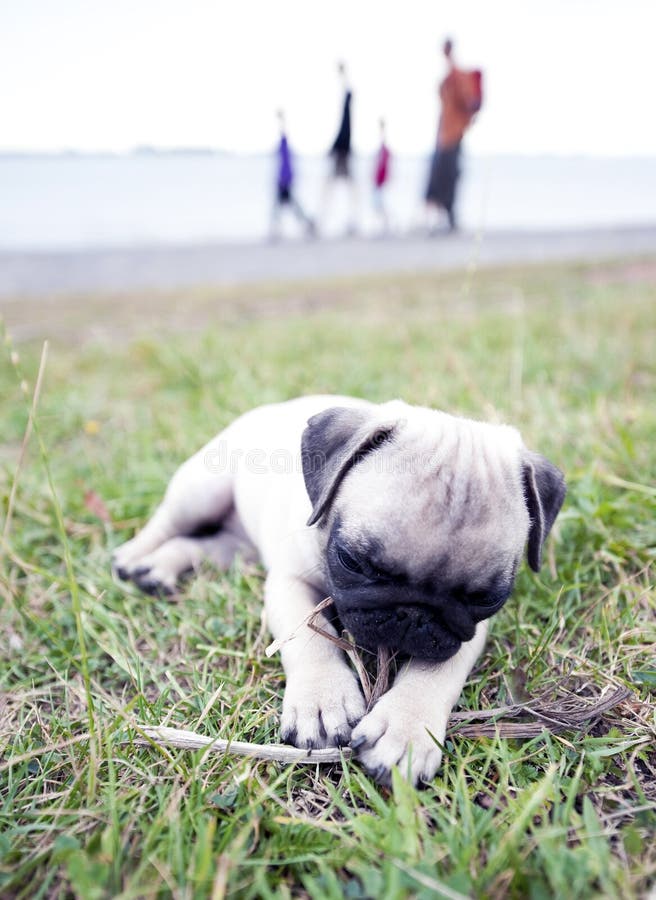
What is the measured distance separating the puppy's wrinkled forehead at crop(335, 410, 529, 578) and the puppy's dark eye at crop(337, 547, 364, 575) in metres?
0.06

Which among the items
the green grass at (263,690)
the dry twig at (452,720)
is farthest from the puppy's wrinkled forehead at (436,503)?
the green grass at (263,690)

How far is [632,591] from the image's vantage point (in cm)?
322

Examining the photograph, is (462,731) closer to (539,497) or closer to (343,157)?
(539,497)

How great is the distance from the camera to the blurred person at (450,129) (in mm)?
11765

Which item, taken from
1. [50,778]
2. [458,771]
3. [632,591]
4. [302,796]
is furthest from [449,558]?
[50,778]

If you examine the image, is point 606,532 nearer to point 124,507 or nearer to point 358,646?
point 358,646

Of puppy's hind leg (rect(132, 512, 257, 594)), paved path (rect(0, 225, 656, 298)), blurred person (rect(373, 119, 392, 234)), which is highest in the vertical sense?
blurred person (rect(373, 119, 392, 234))

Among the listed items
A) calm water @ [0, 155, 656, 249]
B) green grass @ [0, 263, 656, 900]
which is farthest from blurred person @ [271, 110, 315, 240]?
green grass @ [0, 263, 656, 900]

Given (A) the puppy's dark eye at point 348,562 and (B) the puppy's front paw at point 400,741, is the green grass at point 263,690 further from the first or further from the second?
(A) the puppy's dark eye at point 348,562

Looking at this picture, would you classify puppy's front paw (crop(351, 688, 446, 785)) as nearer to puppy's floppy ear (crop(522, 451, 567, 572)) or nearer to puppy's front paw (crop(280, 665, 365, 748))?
puppy's front paw (crop(280, 665, 365, 748))

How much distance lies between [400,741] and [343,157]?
14.5 meters

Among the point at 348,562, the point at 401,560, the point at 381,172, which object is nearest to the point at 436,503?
the point at 401,560

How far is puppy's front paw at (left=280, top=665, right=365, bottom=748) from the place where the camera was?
2.39 meters

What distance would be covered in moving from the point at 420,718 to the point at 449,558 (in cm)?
58
